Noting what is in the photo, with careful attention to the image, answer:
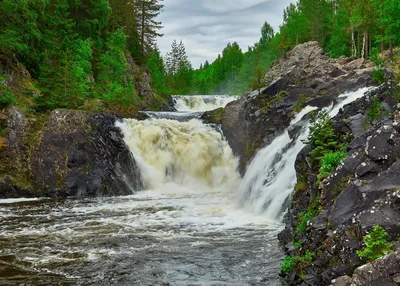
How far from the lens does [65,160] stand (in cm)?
2108

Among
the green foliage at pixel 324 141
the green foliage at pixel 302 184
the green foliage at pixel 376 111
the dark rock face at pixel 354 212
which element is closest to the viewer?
the dark rock face at pixel 354 212

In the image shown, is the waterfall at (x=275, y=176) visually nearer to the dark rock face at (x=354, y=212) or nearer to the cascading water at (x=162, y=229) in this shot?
the cascading water at (x=162, y=229)

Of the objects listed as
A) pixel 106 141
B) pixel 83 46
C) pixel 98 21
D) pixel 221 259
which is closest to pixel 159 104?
pixel 98 21

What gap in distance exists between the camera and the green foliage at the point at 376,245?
5.97 meters

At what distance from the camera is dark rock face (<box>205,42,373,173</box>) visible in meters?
21.0

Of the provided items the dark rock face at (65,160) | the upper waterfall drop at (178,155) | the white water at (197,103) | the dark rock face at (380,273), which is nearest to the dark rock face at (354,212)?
the dark rock face at (380,273)

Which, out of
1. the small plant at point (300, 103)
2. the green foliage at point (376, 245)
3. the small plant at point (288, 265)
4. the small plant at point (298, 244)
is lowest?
the small plant at point (288, 265)

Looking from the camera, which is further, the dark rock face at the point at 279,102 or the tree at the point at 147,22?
the tree at the point at 147,22

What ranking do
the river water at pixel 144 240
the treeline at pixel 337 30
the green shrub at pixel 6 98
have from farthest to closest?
1. the treeline at pixel 337 30
2. the green shrub at pixel 6 98
3. the river water at pixel 144 240

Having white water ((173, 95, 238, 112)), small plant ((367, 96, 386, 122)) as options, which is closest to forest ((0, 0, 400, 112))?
white water ((173, 95, 238, 112))

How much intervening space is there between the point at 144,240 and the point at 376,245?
7.48m

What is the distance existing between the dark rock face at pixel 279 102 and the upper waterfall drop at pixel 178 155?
1.19 meters

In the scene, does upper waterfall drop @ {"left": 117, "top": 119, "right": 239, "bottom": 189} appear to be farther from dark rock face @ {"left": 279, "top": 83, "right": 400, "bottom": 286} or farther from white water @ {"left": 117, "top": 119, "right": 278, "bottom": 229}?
dark rock face @ {"left": 279, "top": 83, "right": 400, "bottom": 286}

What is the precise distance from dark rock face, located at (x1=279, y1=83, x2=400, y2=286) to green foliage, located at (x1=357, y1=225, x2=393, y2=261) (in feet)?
0.49
